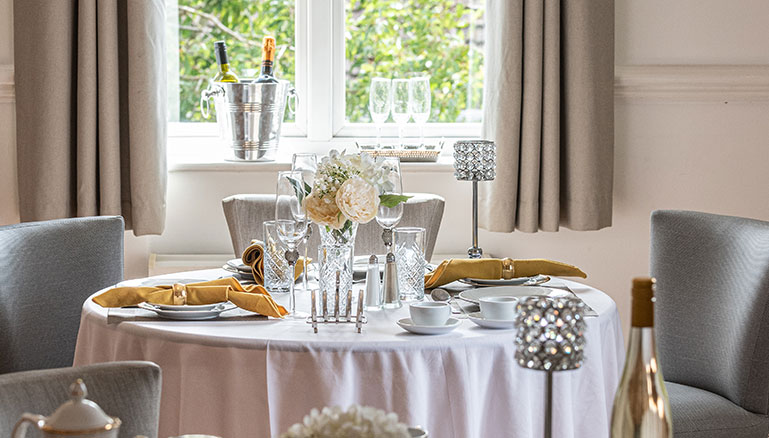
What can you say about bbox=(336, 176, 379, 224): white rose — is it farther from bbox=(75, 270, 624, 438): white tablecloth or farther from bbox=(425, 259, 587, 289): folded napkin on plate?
bbox=(425, 259, 587, 289): folded napkin on plate

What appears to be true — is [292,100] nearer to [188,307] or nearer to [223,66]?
[223,66]

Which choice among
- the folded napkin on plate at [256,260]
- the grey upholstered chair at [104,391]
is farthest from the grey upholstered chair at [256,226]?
the grey upholstered chair at [104,391]

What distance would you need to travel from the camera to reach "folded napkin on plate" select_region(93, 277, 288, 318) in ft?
5.91

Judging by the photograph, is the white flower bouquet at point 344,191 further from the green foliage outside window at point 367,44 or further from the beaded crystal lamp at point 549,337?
the green foliage outside window at point 367,44

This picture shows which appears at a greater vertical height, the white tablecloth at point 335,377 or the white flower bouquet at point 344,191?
the white flower bouquet at point 344,191

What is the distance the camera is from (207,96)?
3.30 meters

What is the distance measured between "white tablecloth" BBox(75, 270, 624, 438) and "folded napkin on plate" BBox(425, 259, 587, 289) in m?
0.35

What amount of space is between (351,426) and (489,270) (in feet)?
4.60

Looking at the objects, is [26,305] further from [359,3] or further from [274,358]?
[359,3]

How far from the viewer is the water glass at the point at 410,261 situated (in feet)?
6.40

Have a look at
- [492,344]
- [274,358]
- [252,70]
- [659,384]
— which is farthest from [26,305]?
[659,384]

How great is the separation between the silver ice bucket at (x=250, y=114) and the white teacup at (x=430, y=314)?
1.70 metres

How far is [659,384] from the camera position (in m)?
0.86

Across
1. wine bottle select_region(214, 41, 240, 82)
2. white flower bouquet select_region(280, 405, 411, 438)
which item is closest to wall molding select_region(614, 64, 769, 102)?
wine bottle select_region(214, 41, 240, 82)
